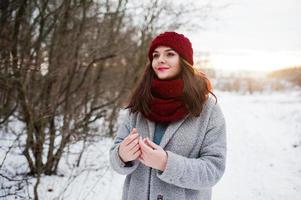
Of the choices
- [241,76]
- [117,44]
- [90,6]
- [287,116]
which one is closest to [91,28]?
[90,6]

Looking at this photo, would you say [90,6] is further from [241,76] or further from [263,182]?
[241,76]

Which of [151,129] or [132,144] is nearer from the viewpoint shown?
[132,144]

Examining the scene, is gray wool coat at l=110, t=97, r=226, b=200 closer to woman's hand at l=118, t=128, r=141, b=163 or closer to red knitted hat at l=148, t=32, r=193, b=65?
woman's hand at l=118, t=128, r=141, b=163

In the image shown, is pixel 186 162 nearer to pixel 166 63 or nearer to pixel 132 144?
pixel 132 144

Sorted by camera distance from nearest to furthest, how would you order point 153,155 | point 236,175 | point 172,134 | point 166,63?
point 153,155
point 172,134
point 166,63
point 236,175

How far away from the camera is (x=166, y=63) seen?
1874mm

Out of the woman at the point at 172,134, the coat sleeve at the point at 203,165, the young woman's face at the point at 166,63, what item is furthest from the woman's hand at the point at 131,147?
the young woman's face at the point at 166,63

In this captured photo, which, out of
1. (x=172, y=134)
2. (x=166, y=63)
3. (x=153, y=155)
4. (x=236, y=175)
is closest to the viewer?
(x=153, y=155)

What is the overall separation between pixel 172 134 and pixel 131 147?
0.30 meters

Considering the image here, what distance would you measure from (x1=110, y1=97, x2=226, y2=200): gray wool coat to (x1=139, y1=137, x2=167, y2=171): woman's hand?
1.3 inches

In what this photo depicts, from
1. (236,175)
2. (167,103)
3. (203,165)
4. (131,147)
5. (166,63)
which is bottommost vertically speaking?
(236,175)

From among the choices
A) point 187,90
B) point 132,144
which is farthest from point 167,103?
point 132,144

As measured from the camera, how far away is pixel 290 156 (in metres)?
8.21

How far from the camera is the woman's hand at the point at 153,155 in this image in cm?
154
